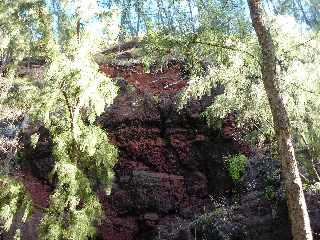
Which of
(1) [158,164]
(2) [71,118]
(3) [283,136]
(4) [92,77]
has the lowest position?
(3) [283,136]

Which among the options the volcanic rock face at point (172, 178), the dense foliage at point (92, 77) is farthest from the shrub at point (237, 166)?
the dense foliage at point (92, 77)

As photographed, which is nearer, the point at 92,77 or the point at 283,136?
the point at 283,136

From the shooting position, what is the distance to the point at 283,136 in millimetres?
8203

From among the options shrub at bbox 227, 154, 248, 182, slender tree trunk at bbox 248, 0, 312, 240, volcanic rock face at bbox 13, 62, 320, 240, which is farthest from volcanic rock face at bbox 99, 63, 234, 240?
slender tree trunk at bbox 248, 0, 312, 240

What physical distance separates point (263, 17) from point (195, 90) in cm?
343

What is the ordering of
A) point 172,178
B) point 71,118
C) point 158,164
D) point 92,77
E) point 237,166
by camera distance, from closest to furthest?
point 92,77 < point 71,118 < point 237,166 < point 172,178 < point 158,164

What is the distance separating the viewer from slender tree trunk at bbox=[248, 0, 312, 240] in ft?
26.0

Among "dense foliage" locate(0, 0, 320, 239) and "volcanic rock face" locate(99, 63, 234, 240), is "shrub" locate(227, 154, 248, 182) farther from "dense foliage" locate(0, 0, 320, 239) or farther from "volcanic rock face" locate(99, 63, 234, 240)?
"dense foliage" locate(0, 0, 320, 239)

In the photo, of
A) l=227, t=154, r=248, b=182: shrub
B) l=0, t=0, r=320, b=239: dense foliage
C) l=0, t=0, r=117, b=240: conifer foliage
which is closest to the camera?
l=0, t=0, r=320, b=239: dense foliage

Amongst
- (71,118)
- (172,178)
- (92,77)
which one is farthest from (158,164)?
(92,77)

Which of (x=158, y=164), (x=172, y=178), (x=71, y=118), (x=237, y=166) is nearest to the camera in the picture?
(x=71, y=118)

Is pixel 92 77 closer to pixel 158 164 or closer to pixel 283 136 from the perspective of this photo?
pixel 283 136

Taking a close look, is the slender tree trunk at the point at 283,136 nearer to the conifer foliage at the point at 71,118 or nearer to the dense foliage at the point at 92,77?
the dense foliage at the point at 92,77

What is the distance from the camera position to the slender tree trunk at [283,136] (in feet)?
26.0
